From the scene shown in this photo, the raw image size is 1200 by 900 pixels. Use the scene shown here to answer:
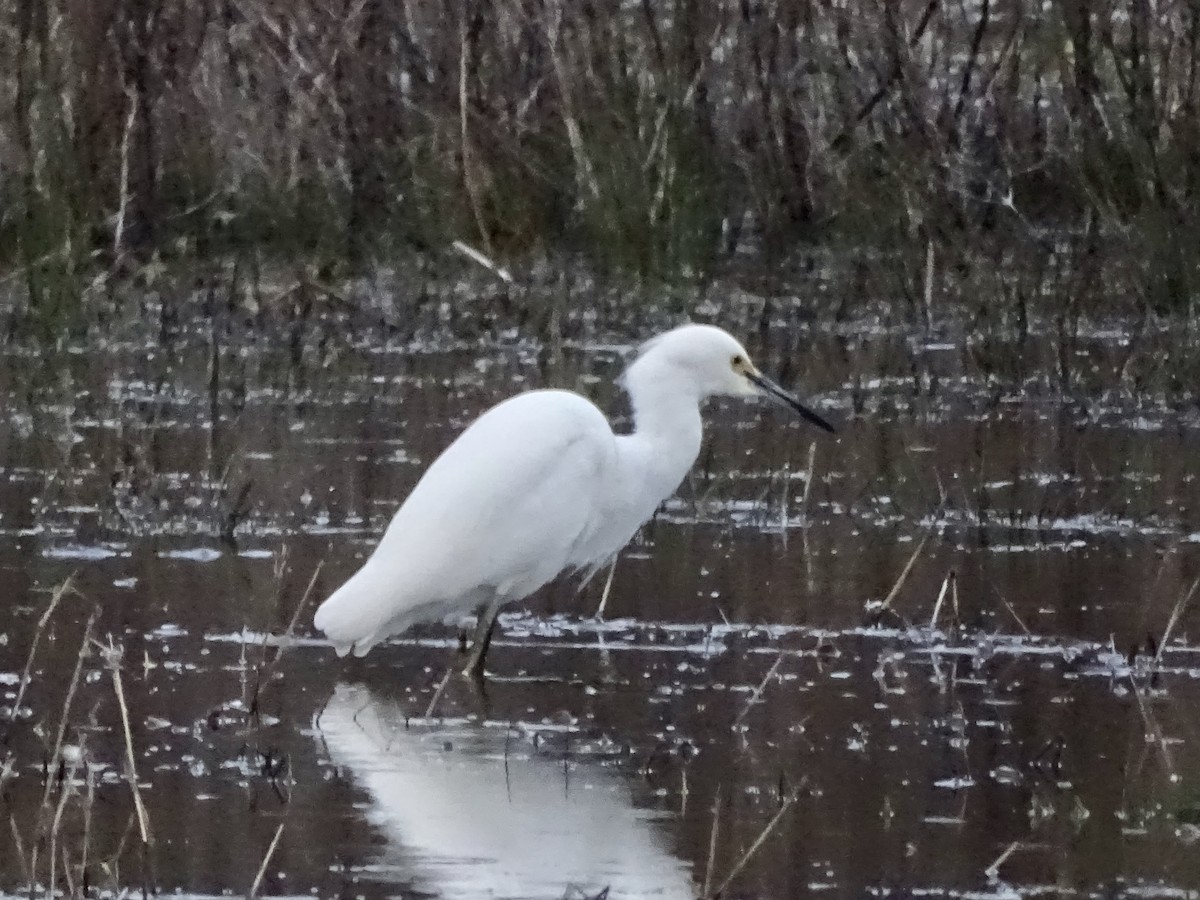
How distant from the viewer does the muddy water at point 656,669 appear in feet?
14.4

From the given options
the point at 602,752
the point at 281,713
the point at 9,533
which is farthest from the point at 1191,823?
the point at 9,533

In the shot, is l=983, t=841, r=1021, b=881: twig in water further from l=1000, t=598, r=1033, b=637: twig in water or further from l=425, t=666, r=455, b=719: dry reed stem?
l=1000, t=598, r=1033, b=637: twig in water

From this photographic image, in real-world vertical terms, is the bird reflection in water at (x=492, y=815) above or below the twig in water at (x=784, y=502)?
below

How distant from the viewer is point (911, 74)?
488 inches

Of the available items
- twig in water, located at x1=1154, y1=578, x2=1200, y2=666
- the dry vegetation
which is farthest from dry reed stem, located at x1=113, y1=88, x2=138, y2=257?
twig in water, located at x1=1154, y1=578, x2=1200, y2=666

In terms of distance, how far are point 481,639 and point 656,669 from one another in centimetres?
43

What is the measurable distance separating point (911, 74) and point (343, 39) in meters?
2.78

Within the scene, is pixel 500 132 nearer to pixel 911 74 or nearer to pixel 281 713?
pixel 911 74

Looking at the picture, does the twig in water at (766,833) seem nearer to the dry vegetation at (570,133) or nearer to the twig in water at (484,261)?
the dry vegetation at (570,133)

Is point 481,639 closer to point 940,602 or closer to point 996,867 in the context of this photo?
point 940,602

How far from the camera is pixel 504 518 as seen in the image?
243 inches

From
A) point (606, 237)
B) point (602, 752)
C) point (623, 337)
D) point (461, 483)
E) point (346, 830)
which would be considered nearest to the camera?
point (346, 830)

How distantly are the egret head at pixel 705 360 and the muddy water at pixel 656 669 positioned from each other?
0.48m

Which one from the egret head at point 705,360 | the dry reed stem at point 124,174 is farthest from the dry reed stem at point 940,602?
the dry reed stem at point 124,174
